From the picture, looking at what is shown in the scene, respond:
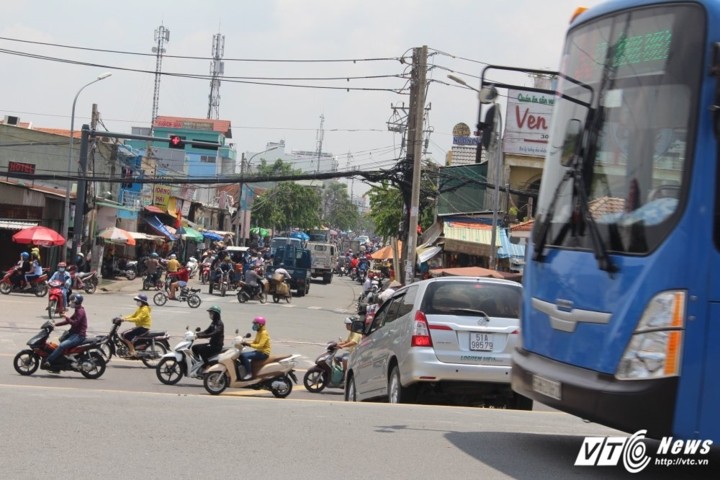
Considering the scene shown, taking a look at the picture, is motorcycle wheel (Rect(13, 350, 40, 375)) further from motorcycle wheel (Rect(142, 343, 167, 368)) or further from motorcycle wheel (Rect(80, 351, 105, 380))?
motorcycle wheel (Rect(142, 343, 167, 368))

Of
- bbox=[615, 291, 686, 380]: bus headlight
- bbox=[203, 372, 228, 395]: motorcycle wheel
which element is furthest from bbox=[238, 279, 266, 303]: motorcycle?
bbox=[615, 291, 686, 380]: bus headlight

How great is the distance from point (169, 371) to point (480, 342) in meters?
7.98

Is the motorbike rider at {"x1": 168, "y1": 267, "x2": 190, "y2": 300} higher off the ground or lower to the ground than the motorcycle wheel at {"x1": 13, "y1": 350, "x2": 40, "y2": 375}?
higher

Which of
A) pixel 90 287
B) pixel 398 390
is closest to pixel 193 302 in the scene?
pixel 90 287

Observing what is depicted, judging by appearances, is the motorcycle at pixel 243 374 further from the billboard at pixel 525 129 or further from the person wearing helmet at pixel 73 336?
the billboard at pixel 525 129

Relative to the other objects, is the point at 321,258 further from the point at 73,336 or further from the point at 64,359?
the point at 64,359

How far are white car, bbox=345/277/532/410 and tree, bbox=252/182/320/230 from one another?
3563 inches

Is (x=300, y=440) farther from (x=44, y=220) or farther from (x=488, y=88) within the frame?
(x=44, y=220)

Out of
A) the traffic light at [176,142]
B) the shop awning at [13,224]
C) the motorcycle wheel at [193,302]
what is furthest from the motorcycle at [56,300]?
the shop awning at [13,224]

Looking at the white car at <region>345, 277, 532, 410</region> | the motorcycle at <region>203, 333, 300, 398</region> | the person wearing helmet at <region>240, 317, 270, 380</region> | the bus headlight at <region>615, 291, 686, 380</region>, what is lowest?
the motorcycle at <region>203, 333, 300, 398</region>

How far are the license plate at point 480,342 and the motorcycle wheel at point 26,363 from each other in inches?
373

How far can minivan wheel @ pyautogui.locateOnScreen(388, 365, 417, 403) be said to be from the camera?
11.3 meters

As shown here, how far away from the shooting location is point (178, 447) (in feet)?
22.6

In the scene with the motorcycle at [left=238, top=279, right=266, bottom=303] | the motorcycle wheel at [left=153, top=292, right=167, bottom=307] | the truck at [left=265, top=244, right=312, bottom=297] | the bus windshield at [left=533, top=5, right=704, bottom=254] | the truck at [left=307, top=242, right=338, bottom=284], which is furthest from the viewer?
the truck at [left=307, top=242, right=338, bottom=284]
